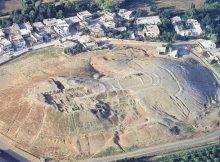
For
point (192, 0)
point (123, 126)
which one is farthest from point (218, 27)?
point (123, 126)

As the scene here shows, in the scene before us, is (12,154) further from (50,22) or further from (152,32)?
(152,32)

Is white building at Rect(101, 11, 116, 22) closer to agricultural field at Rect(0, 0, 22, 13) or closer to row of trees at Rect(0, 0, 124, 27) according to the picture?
row of trees at Rect(0, 0, 124, 27)

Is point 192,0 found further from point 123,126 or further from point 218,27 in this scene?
point 123,126

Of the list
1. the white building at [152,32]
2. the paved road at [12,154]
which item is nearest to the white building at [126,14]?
the white building at [152,32]

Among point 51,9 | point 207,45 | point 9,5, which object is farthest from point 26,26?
point 207,45

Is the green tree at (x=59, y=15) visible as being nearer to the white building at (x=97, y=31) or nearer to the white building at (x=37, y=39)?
the white building at (x=97, y=31)

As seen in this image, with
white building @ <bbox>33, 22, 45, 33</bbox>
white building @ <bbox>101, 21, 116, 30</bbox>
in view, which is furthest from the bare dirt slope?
white building @ <bbox>101, 21, 116, 30</bbox>
